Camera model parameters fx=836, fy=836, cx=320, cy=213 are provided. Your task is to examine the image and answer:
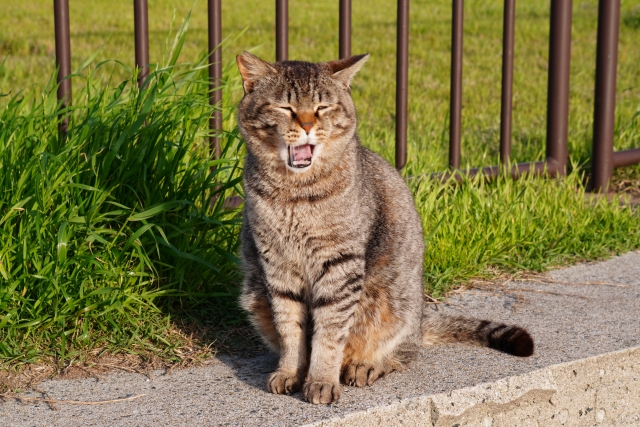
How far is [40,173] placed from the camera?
2793mm

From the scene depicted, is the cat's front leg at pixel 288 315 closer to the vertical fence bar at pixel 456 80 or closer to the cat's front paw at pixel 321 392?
the cat's front paw at pixel 321 392

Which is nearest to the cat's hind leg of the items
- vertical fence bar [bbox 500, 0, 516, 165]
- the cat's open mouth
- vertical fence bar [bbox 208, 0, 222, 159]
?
the cat's open mouth

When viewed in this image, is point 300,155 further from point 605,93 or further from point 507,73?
point 605,93

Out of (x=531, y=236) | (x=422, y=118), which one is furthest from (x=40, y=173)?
(x=422, y=118)

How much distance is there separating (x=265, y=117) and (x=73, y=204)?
0.77m

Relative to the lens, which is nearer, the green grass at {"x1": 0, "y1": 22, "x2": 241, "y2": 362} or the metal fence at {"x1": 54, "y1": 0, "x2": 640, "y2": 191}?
the green grass at {"x1": 0, "y1": 22, "x2": 241, "y2": 362}

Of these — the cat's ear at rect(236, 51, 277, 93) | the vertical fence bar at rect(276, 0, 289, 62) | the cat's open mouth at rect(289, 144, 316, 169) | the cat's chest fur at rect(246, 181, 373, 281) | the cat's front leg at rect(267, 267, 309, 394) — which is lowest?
the cat's front leg at rect(267, 267, 309, 394)

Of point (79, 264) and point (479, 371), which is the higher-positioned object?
point (79, 264)

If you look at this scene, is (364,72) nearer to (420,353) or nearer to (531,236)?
(531,236)

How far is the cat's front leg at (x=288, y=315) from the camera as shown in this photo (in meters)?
2.58

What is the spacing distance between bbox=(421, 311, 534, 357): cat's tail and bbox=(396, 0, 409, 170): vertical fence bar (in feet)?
4.24

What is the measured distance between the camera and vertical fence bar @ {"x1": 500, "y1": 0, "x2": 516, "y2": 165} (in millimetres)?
4371

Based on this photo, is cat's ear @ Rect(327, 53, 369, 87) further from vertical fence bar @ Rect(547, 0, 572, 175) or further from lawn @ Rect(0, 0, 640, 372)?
vertical fence bar @ Rect(547, 0, 572, 175)

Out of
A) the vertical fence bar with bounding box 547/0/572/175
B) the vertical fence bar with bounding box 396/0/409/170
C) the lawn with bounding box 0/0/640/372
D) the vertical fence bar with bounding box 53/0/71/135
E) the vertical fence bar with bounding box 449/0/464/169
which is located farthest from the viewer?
the vertical fence bar with bounding box 547/0/572/175
